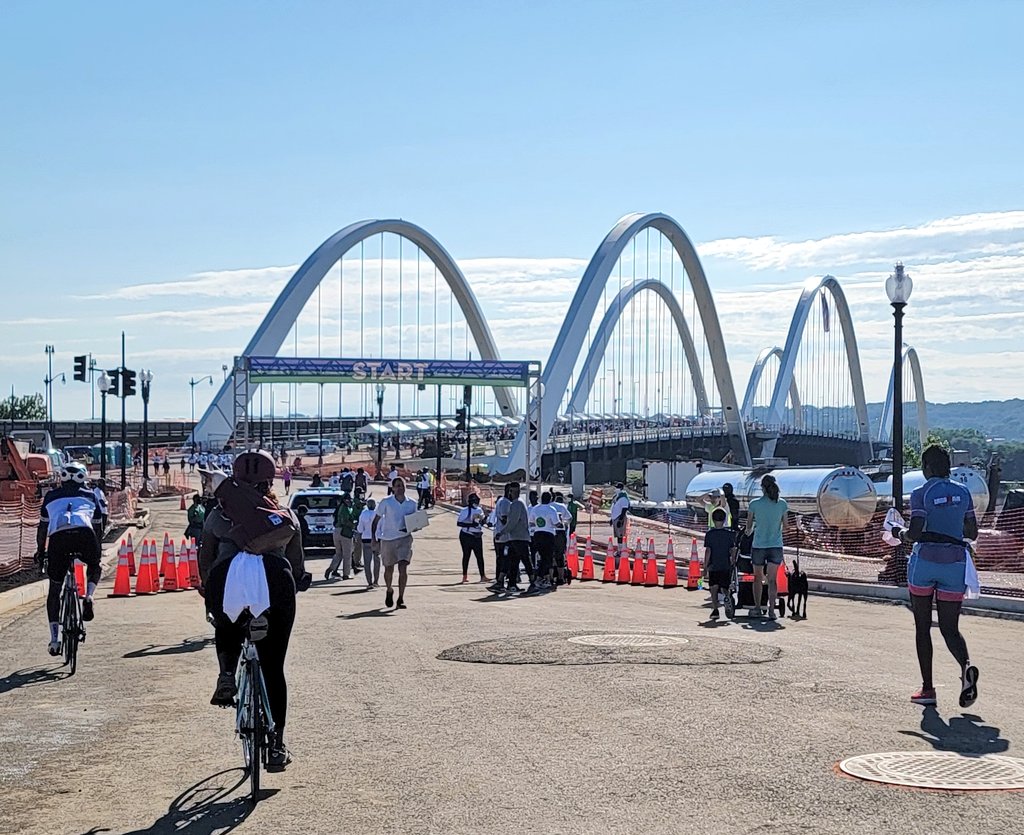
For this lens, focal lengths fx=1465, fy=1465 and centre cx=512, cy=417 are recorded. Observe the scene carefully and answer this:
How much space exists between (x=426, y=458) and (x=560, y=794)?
285 ft

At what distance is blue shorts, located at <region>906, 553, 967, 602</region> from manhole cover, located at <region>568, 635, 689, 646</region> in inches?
134

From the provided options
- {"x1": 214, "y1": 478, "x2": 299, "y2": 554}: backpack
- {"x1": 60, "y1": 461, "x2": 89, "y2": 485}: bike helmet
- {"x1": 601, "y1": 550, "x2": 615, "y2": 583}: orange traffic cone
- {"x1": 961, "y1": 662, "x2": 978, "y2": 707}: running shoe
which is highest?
{"x1": 60, "y1": 461, "x2": 89, "y2": 485}: bike helmet

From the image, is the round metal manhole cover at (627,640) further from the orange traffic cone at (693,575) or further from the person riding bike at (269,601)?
the orange traffic cone at (693,575)

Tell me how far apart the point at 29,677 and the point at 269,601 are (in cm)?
503

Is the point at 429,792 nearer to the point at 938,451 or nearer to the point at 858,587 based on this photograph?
the point at 938,451

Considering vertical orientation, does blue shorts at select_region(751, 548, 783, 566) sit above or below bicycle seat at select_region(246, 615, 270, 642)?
below

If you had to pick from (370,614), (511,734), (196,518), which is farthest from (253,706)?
(196,518)

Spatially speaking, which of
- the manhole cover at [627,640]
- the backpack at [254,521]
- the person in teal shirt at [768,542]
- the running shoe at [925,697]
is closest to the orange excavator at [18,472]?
the person in teal shirt at [768,542]

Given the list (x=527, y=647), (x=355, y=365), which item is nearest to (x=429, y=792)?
(x=527, y=647)

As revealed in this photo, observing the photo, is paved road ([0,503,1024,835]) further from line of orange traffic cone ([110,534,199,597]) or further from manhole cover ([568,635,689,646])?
line of orange traffic cone ([110,534,199,597])

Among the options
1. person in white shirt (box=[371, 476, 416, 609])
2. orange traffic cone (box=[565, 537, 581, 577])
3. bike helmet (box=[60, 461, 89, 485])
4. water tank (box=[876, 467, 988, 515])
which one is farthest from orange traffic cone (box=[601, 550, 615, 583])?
water tank (box=[876, 467, 988, 515])

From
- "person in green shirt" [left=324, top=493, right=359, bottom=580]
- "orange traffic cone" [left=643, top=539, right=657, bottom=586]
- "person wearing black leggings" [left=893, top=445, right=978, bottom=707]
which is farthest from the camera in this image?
"person in green shirt" [left=324, top=493, right=359, bottom=580]

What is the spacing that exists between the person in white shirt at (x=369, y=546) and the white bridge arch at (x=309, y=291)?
5213 centimetres

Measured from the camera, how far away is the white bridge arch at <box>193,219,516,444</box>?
261 feet
